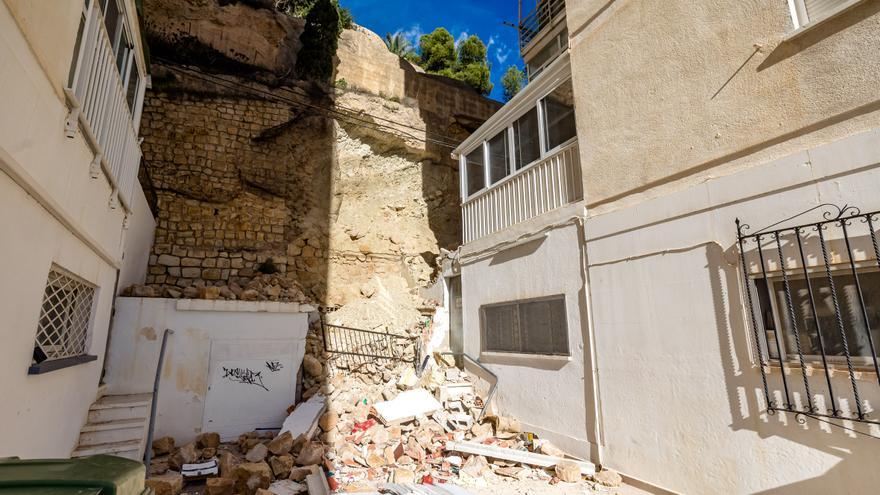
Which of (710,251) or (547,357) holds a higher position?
(710,251)

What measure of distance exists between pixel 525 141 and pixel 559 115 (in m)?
0.86

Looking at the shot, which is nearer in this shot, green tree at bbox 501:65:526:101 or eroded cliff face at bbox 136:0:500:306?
eroded cliff face at bbox 136:0:500:306

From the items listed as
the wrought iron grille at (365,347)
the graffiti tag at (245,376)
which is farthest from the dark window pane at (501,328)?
the graffiti tag at (245,376)

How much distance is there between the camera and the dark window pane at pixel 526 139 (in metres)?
7.18

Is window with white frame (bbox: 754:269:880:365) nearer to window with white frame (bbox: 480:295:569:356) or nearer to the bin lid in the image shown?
window with white frame (bbox: 480:295:569:356)

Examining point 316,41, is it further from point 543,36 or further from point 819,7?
point 819,7

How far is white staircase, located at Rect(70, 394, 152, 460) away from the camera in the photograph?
15.1ft

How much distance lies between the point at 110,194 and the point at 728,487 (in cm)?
729

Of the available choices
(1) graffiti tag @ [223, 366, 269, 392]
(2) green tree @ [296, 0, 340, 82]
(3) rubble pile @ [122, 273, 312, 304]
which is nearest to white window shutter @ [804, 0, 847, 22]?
(3) rubble pile @ [122, 273, 312, 304]

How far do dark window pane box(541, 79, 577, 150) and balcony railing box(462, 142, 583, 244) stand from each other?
0.26 m

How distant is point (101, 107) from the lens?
4.24m

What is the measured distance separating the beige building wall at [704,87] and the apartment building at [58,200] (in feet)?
18.5

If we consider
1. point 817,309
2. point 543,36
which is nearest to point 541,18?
point 543,36

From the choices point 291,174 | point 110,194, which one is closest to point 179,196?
point 291,174
